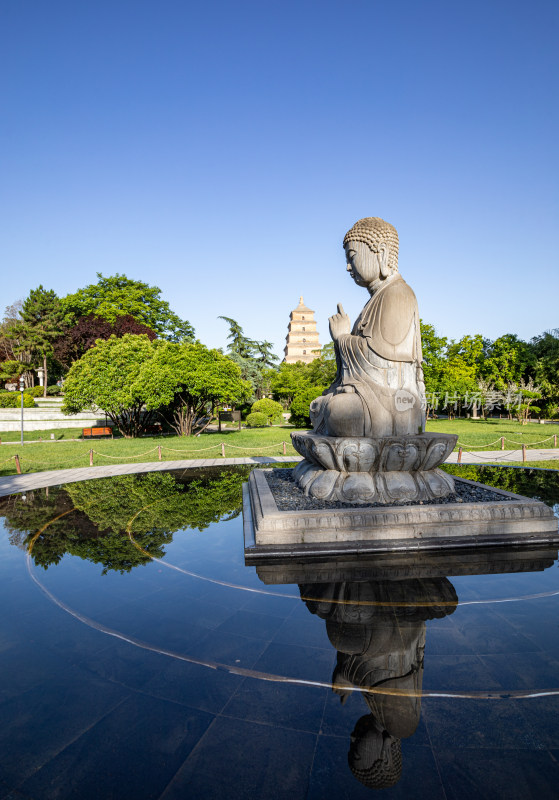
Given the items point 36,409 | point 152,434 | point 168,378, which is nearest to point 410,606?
point 168,378

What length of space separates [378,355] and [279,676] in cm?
378

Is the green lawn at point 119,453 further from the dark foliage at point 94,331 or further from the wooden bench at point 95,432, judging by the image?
the dark foliage at point 94,331

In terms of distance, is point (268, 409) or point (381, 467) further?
point (268, 409)

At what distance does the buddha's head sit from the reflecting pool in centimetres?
359

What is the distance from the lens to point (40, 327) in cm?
3731

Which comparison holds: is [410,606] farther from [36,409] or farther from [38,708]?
[36,409]

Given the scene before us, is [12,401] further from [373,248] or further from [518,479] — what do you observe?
[518,479]

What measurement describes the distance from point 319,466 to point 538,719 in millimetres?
3575

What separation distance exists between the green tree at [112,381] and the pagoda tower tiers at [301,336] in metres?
43.4

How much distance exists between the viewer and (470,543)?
448cm

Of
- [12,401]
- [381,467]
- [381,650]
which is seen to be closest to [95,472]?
[381,467]

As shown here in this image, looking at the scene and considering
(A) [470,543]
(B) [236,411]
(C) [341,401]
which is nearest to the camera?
(A) [470,543]

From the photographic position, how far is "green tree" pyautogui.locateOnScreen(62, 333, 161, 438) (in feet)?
62.0

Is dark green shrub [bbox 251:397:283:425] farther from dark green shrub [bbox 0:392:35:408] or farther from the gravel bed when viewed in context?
the gravel bed
